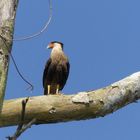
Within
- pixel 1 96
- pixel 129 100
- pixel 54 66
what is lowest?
pixel 1 96

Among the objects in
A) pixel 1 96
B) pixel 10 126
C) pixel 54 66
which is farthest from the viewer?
pixel 54 66

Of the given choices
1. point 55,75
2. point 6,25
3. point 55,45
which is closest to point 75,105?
point 6,25

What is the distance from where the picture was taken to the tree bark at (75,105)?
7.99 feet

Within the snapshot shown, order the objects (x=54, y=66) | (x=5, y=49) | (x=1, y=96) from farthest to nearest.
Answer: (x=54, y=66), (x=5, y=49), (x=1, y=96)

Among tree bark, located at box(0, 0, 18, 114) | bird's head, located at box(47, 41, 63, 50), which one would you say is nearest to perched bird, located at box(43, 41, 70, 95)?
bird's head, located at box(47, 41, 63, 50)

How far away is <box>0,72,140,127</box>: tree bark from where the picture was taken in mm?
2436

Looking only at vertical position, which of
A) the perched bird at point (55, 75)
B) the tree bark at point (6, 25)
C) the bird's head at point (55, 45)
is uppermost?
the bird's head at point (55, 45)

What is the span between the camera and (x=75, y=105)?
98.3 inches

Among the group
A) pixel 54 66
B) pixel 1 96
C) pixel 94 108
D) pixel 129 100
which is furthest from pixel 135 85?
pixel 54 66

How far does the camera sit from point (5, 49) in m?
2.14

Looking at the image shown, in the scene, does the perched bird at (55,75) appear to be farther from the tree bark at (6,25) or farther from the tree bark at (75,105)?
the tree bark at (6,25)

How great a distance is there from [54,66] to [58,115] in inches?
244

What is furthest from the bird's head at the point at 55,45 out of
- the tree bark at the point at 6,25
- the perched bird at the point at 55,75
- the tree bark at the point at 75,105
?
the tree bark at the point at 6,25

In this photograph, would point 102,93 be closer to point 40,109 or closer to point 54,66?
point 40,109
